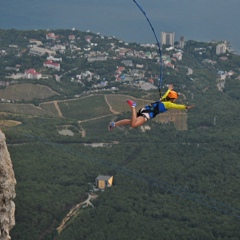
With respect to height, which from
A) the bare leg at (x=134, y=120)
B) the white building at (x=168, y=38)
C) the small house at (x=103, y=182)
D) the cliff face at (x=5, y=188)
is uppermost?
the bare leg at (x=134, y=120)

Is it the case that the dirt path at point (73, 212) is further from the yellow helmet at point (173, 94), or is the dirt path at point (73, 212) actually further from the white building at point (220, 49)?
the white building at point (220, 49)

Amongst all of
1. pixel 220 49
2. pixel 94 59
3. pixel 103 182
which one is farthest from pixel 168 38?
pixel 103 182

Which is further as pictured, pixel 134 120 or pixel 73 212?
pixel 73 212

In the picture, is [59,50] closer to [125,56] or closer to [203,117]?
[125,56]

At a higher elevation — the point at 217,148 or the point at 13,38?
the point at 13,38

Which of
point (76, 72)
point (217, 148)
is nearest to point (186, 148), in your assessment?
point (217, 148)

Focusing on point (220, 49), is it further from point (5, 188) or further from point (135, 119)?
point (5, 188)

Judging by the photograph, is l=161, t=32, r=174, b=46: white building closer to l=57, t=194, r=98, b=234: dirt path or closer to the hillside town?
the hillside town

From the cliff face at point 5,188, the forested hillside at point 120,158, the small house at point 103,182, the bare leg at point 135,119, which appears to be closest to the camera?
the cliff face at point 5,188

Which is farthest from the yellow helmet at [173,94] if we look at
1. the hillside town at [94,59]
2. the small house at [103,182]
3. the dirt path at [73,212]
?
the hillside town at [94,59]
